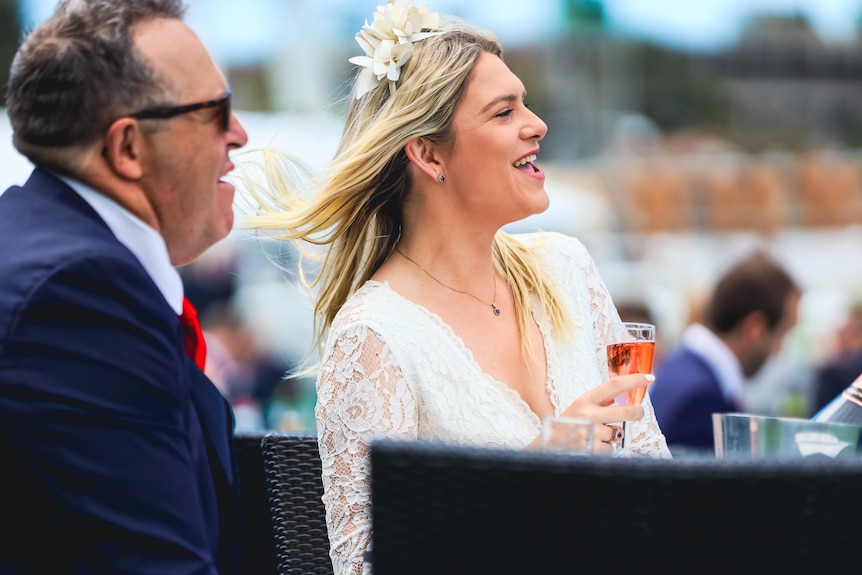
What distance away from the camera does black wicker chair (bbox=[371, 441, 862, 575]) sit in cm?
148

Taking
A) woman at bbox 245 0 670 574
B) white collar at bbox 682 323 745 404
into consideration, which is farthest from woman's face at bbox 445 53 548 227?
white collar at bbox 682 323 745 404

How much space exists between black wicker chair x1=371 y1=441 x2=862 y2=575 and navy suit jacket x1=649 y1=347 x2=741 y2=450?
322cm

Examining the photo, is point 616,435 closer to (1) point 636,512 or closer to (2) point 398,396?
(2) point 398,396

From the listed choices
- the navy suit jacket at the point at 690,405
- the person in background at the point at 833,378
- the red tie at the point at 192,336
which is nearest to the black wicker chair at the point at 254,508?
the red tie at the point at 192,336

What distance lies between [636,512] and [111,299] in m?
0.79

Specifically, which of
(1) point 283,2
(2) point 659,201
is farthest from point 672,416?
(2) point 659,201

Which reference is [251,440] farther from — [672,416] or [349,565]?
[672,416]

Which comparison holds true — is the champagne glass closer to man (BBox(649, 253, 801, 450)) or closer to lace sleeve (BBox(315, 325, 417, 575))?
lace sleeve (BBox(315, 325, 417, 575))

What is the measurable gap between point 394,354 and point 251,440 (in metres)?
0.43

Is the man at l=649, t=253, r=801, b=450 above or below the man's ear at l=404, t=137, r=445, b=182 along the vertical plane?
below

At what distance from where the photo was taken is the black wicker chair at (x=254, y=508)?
262 cm

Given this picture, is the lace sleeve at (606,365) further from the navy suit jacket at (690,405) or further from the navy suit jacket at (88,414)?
the navy suit jacket at (690,405)

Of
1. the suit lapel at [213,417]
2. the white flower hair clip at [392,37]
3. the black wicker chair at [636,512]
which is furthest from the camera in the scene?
the white flower hair clip at [392,37]

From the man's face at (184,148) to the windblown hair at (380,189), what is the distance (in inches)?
32.0
